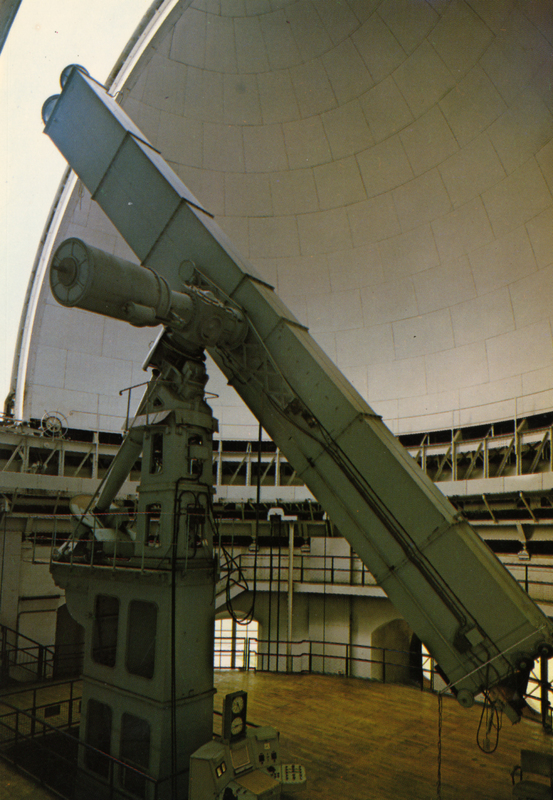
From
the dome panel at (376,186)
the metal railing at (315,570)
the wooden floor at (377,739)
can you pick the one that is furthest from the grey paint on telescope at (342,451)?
the metal railing at (315,570)

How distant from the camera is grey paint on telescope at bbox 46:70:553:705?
5.95 metres

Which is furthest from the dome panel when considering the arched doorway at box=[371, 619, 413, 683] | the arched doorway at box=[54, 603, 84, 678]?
the arched doorway at box=[54, 603, 84, 678]

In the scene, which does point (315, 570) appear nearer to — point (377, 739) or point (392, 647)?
point (392, 647)

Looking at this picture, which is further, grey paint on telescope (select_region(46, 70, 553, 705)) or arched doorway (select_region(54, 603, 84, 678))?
arched doorway (select_region(54, 603, 84, 678))

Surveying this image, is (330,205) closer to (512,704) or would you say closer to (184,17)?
(184,17)

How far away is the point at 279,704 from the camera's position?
11070 mm

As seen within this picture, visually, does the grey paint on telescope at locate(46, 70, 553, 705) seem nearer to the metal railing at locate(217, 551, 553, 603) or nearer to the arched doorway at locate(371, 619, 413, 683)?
the metal railing at locate(217, 551, 553, 603)

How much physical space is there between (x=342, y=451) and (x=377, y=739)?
5.62 m

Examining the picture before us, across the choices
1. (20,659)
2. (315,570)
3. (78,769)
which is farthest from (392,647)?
(78,769)

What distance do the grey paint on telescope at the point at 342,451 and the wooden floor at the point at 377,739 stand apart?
2712 mm

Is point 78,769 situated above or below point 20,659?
above

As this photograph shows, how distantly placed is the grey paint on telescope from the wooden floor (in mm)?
2712

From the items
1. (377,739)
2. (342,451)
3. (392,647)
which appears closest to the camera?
(342,451)

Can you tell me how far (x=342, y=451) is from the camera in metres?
6.93
